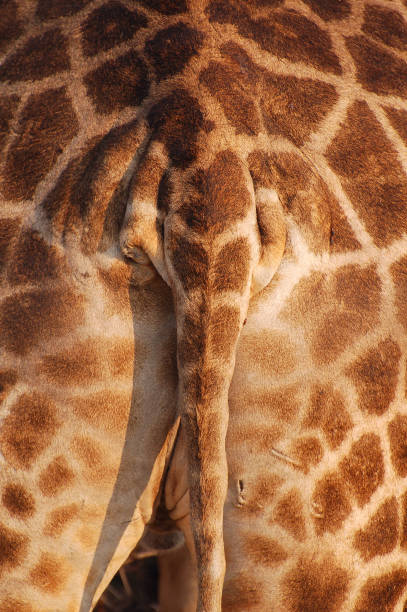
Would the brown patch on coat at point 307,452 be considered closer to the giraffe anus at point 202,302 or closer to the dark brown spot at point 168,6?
the giraffe anus at point 202,302

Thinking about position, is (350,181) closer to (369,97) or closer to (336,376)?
(369,97)

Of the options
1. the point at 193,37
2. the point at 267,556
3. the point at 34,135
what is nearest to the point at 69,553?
the point at 267,556

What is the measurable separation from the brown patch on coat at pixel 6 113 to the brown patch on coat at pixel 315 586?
1011 mm

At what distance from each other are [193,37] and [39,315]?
0.59 metres

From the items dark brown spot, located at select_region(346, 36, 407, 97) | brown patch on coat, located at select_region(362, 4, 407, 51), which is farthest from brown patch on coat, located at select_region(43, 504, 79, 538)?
brown patch on coat, located at select_region(362, 4, 407, 51)

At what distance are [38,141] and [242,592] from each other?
0.97 meters

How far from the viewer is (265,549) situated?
5.03 feet

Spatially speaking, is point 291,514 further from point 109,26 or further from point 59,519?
point 109,26

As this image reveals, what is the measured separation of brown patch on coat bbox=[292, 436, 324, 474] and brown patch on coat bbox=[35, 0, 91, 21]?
0.96 m

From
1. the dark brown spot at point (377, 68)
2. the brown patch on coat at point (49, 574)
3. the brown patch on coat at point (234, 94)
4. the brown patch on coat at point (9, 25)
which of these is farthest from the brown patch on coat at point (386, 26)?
the brown patch on coat at point (49, 574)

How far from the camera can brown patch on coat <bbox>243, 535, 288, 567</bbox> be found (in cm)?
153

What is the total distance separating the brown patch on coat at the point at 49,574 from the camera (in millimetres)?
1493

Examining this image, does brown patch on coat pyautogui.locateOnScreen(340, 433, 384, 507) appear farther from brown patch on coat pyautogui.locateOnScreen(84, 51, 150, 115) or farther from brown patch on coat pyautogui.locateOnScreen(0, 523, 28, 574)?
brown patch on coat pyautogui.locateOnScreen(84, 51, 150, 115)

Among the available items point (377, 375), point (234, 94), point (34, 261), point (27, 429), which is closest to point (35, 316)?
point (34, 261)
